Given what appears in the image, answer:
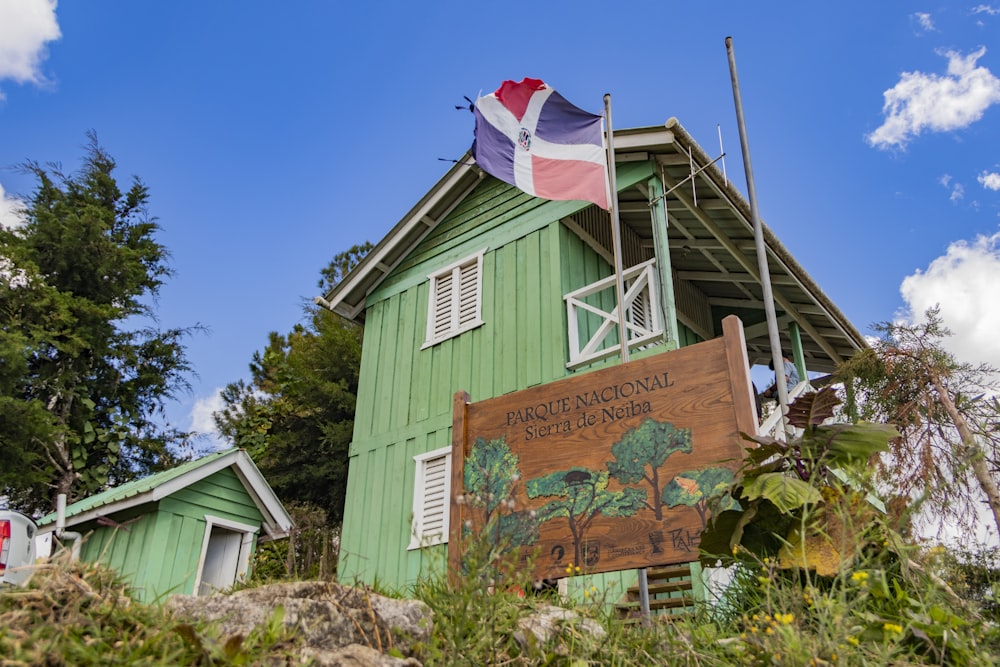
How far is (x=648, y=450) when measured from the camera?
4.92 m

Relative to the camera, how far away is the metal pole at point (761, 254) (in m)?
6.03

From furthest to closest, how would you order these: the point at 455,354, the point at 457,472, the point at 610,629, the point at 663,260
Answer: the point at 455,354, the point at 663,260, the point at 457,472, the point at 610,629

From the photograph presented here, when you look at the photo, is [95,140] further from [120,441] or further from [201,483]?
[201,483]

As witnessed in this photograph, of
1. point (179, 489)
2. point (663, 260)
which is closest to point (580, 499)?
point (663, 260)

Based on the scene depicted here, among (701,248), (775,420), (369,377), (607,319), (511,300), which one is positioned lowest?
(775,420)

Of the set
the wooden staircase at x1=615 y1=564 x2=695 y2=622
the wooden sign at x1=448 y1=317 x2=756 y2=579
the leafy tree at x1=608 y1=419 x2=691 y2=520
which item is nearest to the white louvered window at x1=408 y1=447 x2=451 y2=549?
the wooden staircase at x1=615 y1=564 x2=695 y2=622

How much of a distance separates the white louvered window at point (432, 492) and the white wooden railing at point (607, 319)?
216cm

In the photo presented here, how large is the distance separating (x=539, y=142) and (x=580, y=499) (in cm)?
504

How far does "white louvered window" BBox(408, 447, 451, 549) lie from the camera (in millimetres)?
9828

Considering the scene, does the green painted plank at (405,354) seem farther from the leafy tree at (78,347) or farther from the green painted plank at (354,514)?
the leafy tree at (78,347)

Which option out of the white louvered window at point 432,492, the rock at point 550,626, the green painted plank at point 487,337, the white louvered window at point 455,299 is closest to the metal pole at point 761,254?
Answer: the rock at point 550,626

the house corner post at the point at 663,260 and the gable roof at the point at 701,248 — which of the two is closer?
the house corner post at the point at 663,260

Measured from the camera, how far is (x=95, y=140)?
20.4 m

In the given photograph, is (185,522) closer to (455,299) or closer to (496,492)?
(455,299)
